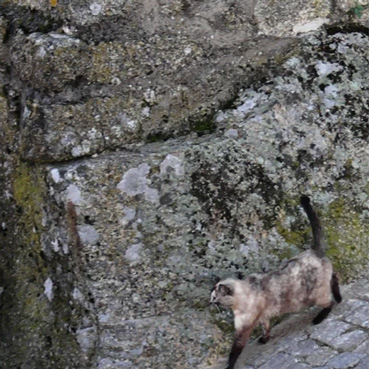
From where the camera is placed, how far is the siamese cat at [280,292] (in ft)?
11.3

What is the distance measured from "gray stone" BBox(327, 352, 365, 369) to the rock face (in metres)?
0.59

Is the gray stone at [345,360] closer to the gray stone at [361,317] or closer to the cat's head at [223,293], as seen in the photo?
the gray stone at [361,317]

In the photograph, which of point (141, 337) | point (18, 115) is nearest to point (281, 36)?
point (18, 115)

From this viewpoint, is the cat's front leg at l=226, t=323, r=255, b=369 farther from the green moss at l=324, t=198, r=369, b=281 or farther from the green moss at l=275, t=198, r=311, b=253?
the green moss at l=324, t=198, r=369, b=281

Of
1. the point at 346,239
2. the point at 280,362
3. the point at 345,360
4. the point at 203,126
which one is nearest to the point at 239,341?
the point at 280,362

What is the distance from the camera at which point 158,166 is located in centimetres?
370

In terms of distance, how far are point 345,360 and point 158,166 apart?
4.40ft

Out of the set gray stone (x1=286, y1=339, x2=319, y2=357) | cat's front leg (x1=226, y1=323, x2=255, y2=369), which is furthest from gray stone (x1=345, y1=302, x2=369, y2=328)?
cat's front leg (x1=226, y1=323, x2=255, y2=369)

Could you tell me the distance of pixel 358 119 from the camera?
163 inches

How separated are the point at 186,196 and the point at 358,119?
46.8 inches

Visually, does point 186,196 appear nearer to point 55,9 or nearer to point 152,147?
point 152,147

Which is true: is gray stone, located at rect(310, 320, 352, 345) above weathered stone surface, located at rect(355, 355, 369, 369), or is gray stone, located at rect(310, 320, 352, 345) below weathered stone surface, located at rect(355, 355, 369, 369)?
below

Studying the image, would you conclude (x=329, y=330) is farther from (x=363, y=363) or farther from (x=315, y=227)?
(x=315, y=227)

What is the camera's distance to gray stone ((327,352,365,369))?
3.23m
